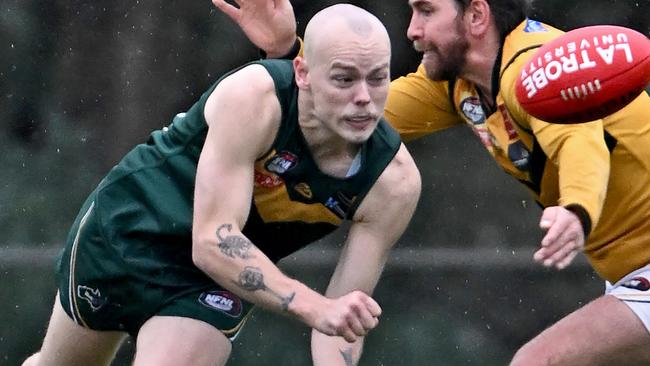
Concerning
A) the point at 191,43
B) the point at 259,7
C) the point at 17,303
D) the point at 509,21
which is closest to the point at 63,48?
the point at 191,43

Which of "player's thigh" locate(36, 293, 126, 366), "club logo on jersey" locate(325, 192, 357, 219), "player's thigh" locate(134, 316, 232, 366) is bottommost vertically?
"player's thigh" locate(36, 293, 126, 366)

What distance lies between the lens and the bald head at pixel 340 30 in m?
4.43

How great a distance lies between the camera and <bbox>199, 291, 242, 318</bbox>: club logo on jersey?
479 cm

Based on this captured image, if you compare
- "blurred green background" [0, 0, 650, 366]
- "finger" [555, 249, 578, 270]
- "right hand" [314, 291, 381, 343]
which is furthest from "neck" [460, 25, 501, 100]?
"blurred green background" [0, 0, 650, 366]

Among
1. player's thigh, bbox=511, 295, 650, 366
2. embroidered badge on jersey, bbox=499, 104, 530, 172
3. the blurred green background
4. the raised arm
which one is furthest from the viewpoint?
the blurred green background

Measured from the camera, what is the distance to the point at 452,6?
5.16m

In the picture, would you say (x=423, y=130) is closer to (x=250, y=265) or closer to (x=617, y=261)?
(x=617, y=261)

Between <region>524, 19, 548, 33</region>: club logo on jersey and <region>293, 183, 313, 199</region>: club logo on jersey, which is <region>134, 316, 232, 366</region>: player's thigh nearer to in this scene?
<region>293, 183, 313, 199</region>: club logo on jersey

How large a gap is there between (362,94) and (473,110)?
0.85 meters

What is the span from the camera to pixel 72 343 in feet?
16.4

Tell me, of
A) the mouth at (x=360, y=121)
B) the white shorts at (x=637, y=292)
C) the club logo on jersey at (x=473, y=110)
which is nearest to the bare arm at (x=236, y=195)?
the mouth at (x=360, y=121)

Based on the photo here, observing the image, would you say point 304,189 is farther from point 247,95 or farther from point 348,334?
point 348,334

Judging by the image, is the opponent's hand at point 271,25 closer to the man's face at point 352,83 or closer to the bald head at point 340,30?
the bald head at point 340,30

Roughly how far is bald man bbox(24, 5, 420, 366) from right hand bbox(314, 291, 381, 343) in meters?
0.04
